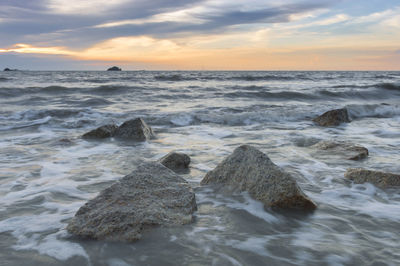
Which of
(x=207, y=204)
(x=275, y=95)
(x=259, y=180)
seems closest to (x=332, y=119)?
(x=259, y=180)

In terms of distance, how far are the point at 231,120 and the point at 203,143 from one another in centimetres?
304

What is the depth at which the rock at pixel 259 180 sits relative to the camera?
2.84m

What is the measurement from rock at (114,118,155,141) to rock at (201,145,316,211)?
2.82 m

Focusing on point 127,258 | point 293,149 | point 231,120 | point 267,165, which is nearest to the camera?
point 127,258

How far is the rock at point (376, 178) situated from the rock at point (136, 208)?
1.95 m

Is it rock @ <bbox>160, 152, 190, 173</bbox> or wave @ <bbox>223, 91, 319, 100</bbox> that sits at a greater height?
wave @ <bbox>223, 91, 319, 100</bbox>

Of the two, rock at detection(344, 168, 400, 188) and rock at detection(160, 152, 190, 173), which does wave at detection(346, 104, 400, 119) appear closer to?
rock at detection(344, 168, 400, 188)

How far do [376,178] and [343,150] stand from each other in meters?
1.39

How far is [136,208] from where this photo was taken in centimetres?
246

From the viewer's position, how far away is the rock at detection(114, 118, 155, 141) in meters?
6.09

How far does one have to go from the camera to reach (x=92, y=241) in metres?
2.26

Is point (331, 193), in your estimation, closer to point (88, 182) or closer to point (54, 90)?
point (88, 182)

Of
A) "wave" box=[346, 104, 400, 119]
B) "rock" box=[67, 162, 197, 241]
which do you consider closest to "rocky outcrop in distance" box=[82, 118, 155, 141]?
"rock" box=[67, 162, 197, 241]

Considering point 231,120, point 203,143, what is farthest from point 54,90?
point 203,143
